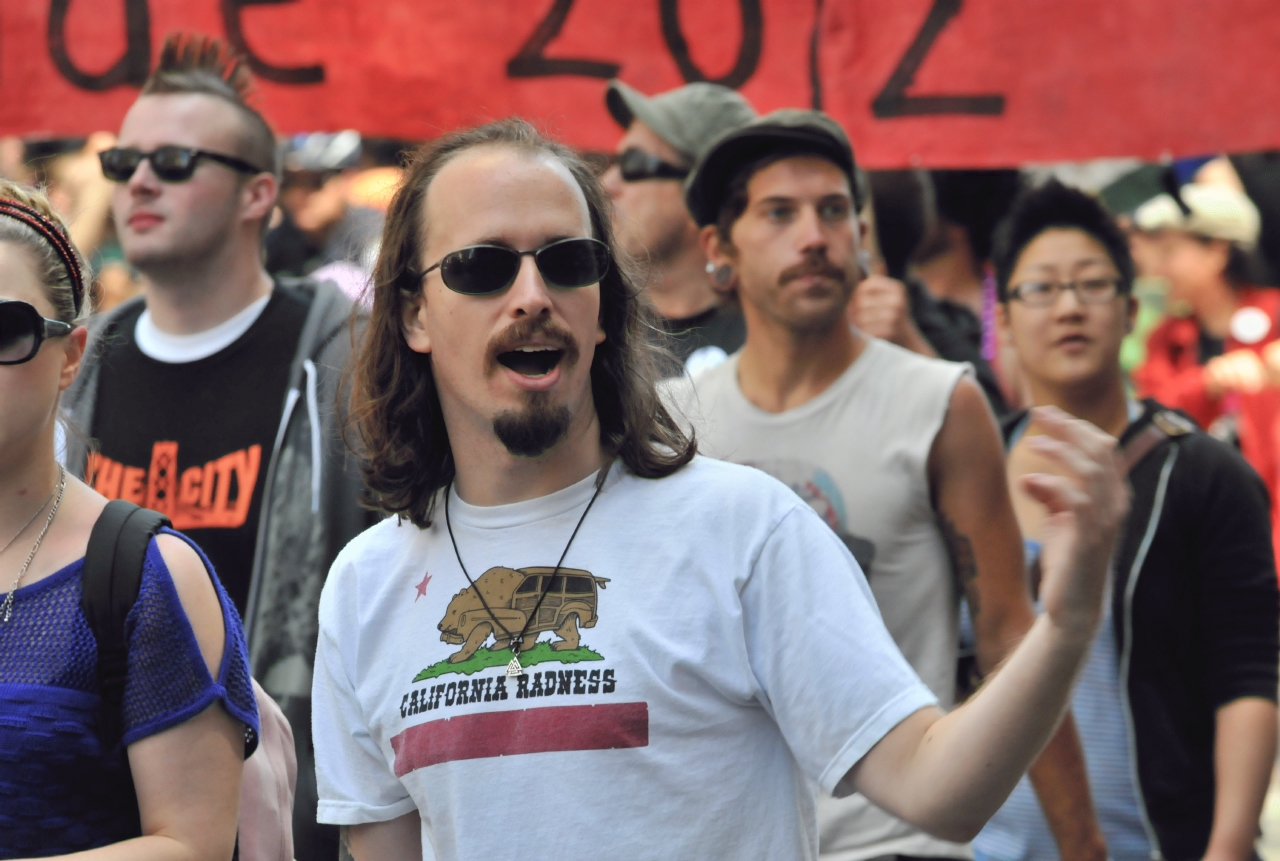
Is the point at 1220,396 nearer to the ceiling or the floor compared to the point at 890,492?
nearer to the ceiling

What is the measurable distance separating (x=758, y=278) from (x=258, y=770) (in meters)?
1.93

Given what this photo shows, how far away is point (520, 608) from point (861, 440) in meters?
1.49

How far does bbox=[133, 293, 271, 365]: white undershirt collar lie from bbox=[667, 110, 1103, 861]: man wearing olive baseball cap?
1302 millimetres

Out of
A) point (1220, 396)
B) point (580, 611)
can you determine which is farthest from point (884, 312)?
point (1220, 396)

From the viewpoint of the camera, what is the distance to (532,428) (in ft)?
8.28

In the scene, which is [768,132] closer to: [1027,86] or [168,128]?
[1027,86]

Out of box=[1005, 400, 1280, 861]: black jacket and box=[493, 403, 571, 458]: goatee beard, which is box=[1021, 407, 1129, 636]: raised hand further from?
box=[1005, 400, 1280, 861]: black jacket

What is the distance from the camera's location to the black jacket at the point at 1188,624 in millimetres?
3939

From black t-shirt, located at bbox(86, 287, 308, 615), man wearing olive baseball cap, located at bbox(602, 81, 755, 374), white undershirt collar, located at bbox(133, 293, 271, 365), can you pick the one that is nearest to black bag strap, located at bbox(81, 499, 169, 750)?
black t-shirt, located at bbox(86, 287, 308, 615)

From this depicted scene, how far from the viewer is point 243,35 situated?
18.4 ft

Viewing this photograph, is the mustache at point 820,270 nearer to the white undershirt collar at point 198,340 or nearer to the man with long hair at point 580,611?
the man with long hair at point 580,611

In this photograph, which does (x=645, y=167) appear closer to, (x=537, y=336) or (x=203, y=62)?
(x=203, y=62)

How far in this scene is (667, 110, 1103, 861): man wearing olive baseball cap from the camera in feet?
11.8

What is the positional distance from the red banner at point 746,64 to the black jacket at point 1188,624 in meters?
1.46
